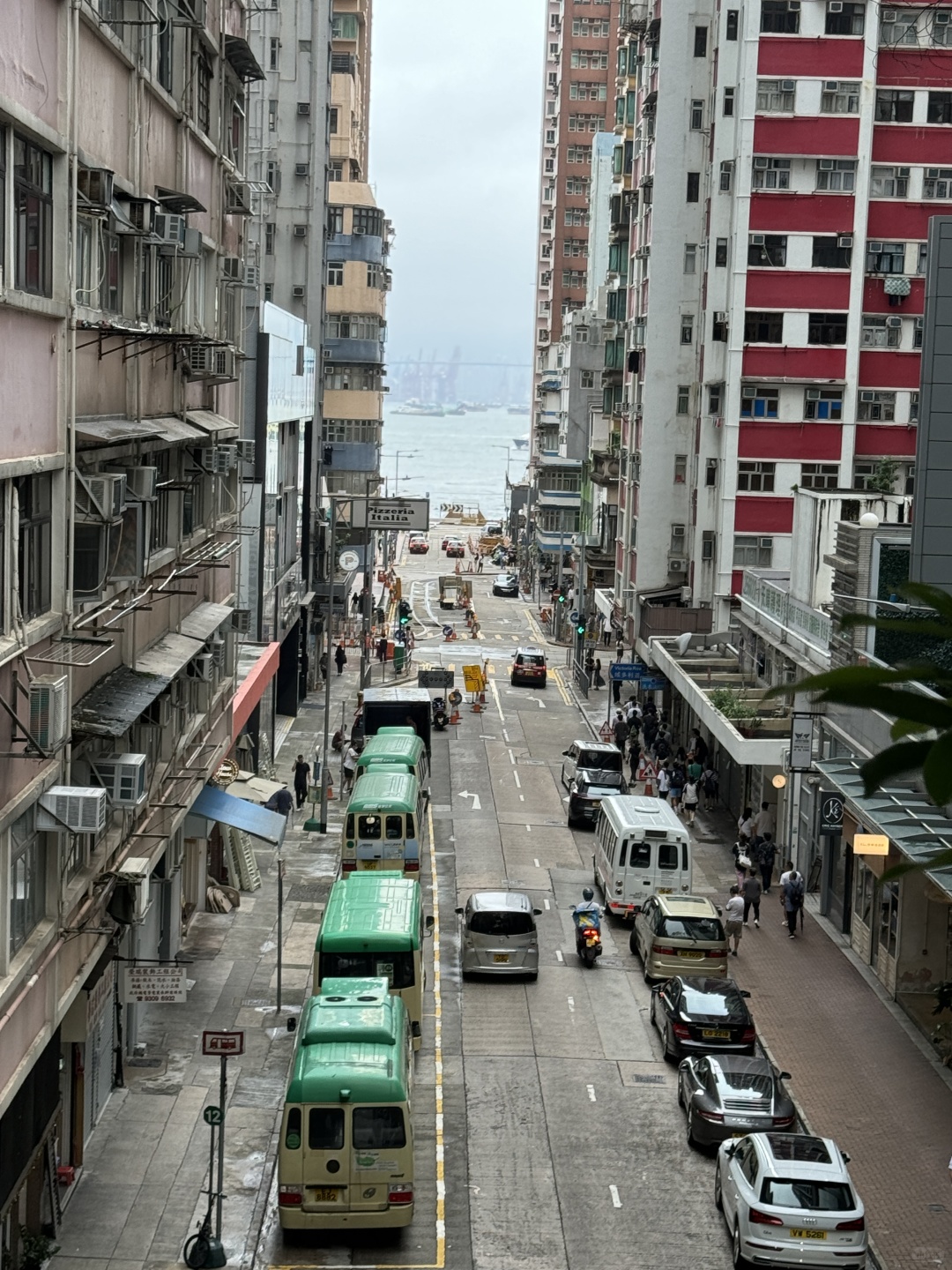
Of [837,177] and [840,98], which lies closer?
[840,98]

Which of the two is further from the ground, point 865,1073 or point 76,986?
point 76,986

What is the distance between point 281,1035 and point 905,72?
39.2 m

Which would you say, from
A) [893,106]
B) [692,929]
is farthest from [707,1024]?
[893,106]

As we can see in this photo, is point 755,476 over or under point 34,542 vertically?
under

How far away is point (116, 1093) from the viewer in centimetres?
2617

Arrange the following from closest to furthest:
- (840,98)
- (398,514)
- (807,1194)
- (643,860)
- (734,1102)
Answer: (807,1194), (734,1102), (643,860), (840,98), (398,514)

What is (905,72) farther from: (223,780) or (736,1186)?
(736,1186)

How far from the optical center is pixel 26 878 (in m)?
17.6

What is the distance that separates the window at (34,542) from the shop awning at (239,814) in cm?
1400

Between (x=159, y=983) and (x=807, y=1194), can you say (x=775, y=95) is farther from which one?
(x=807, y=1194)

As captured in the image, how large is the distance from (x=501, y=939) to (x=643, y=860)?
5336 millimetres

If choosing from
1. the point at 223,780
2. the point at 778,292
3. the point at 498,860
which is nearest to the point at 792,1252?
the point at 223,780

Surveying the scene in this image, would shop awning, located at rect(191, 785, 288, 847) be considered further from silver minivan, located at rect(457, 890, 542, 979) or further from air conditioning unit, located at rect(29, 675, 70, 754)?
air conditioning unit, located at rect(29, 675, 70, 754)

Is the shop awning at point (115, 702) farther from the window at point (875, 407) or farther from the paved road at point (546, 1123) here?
the window at point (875, 407)
